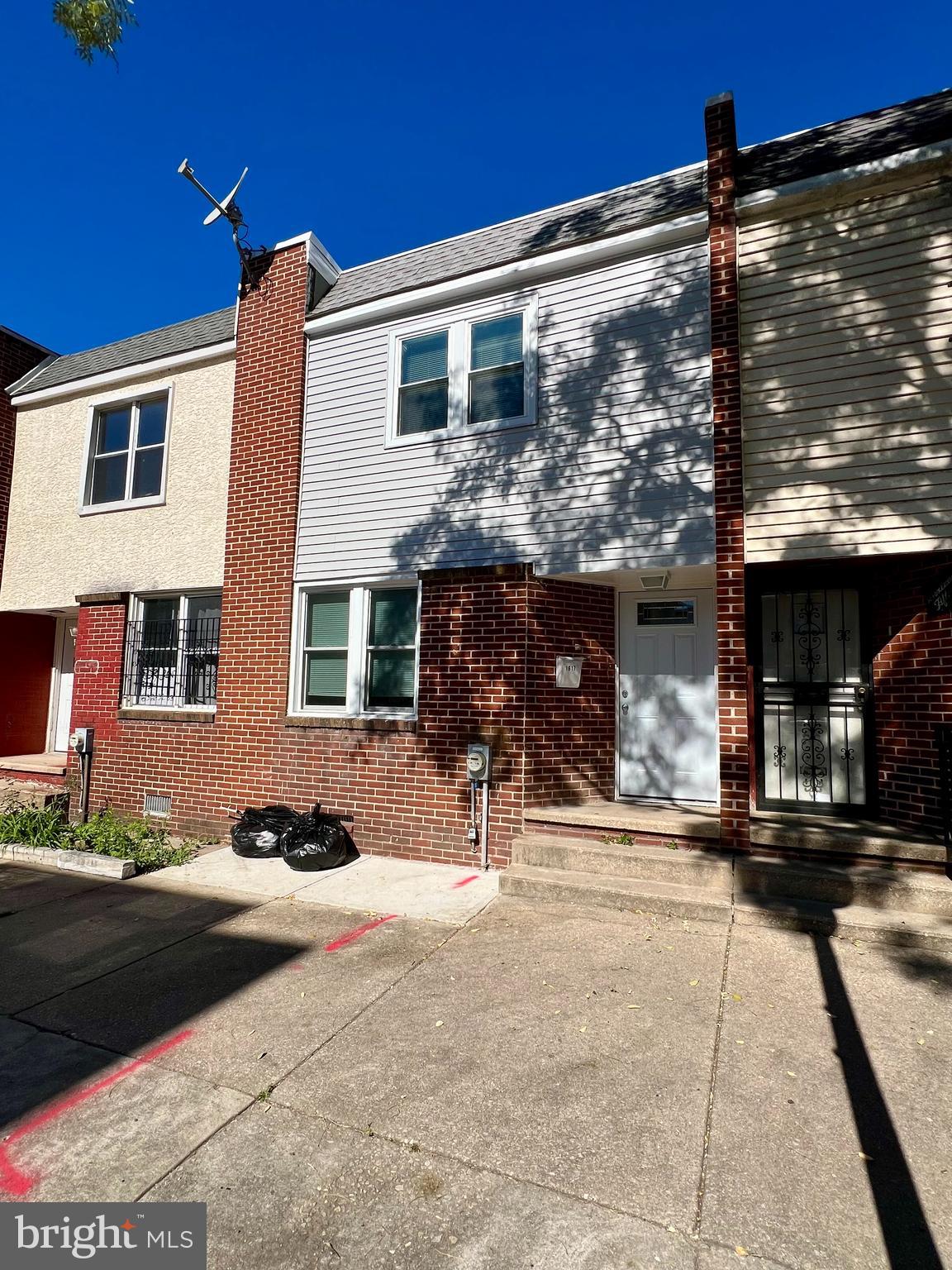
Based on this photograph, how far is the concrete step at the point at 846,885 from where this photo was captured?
498 centimetres

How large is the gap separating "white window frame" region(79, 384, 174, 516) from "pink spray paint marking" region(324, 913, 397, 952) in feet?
21.8

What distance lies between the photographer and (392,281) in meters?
8.41

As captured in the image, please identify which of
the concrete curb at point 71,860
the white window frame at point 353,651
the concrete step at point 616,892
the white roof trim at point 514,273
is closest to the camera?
the concrete step at point 616,892

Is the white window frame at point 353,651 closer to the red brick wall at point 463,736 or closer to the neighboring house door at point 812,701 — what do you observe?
the red brick wall at point 463,736

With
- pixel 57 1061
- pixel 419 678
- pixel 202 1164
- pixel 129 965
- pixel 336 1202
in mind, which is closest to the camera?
pixel 336 1202

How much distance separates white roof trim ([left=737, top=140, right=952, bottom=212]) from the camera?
5.66 m

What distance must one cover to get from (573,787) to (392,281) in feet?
21.0

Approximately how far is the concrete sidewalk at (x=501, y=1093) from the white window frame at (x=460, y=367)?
5084 millimetres

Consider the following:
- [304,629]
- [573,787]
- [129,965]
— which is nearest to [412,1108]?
[129,965]

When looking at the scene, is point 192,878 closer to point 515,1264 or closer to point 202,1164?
point 202,1164

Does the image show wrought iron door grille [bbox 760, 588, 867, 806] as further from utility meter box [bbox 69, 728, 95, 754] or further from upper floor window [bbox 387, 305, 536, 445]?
utility meter box [bbox 69, 728, 95, 754]

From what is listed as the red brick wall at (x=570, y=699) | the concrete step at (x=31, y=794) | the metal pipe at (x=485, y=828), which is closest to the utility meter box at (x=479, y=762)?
the metal pipe at (x=485, y=828)

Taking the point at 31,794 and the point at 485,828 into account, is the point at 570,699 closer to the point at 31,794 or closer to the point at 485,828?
the point at 485,828

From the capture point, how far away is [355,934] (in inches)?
204
